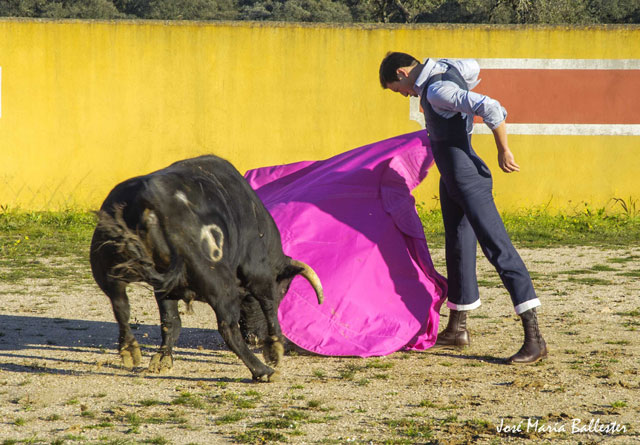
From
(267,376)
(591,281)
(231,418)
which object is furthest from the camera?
(591,281)

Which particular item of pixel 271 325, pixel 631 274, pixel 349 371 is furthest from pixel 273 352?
pixel 631 274

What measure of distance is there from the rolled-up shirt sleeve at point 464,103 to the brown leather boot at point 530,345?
1.11 m

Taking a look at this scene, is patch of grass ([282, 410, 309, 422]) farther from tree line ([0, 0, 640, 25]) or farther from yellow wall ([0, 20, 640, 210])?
tree line ([0, 0, 640, 25])

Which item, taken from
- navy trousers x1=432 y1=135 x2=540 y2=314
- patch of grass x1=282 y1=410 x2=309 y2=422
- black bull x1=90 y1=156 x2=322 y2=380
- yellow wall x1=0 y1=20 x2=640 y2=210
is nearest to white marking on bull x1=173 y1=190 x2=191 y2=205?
black bull x1=90 y1=156 x2=322 y2=380

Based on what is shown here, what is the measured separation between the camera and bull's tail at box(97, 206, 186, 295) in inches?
166

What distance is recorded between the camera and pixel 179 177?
14.7ft

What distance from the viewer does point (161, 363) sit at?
16.0 feet

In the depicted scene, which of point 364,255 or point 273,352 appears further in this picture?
point 364,255

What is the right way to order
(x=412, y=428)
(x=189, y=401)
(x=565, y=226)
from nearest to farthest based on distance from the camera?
(x=412, y=428), (x=189, y=401), (x=565, y=226)

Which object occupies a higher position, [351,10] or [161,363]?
[351,10]

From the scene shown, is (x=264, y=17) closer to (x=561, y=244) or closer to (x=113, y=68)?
(x=113, y=68)

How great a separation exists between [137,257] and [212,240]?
374mm

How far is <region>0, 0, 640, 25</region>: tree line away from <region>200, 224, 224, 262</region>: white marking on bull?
61.2 ft

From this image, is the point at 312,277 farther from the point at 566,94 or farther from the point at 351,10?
the point at 351,10
